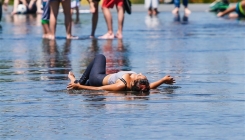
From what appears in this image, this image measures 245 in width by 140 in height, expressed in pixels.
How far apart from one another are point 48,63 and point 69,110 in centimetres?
497

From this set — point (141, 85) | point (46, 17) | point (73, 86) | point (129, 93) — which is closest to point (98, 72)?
point (73, 86)

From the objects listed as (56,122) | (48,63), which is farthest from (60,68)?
(56,122)

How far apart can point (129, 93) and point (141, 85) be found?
0.24m

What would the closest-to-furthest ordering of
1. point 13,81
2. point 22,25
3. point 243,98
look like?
point 243,98 < point 13,81 < point 22,25

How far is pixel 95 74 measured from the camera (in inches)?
440

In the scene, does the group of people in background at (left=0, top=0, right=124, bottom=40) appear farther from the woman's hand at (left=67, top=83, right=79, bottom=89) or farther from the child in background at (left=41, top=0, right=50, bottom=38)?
the woman's hand at (left=67, top=83, right=79, bottom=89)

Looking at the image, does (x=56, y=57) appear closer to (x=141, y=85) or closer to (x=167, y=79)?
(x=167, y=79)

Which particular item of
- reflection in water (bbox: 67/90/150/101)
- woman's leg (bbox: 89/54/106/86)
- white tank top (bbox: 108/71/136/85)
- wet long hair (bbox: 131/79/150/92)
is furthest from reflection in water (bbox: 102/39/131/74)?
wet long hair (bbox: 131/79/150/92)

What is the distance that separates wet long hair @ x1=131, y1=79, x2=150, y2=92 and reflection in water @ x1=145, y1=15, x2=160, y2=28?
42.5 ft

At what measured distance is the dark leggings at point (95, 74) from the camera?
1106 cm

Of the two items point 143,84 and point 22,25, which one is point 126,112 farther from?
point 22,25

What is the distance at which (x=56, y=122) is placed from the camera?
8.52 m

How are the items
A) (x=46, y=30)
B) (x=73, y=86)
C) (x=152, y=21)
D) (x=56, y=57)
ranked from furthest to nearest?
1. (x=152, y=21)
2. (x=46, y=30)
3. (x=56, y=57)
4. (x=73, y=86)

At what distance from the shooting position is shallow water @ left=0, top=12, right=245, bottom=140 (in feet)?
26.6
